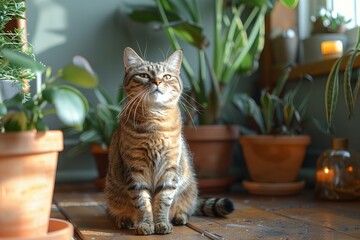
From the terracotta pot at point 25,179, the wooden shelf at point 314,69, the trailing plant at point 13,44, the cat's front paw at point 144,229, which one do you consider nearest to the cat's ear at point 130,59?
the trailing plant at point 13,44

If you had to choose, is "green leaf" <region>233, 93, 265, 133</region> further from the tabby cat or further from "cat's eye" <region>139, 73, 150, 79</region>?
"cat's eye" <region>139, 73, 150, 79</region>

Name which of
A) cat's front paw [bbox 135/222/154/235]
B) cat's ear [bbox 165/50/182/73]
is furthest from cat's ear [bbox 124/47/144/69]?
cat's front paw [bbox 135/222/154/235]

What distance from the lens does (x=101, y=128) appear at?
7.86ft

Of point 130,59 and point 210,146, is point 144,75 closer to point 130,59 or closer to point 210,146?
point 130,59

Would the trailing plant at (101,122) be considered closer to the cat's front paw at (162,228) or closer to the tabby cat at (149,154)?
the tabby cat at (149,154)

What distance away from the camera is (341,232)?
1.40 meters

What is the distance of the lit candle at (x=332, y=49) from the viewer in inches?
93.2

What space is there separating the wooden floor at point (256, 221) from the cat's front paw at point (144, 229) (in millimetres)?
22

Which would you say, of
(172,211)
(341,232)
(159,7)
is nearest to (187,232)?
(172,211)

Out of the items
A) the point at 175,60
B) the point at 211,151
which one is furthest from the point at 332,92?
the point at 211,151

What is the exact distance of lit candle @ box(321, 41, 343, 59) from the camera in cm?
237

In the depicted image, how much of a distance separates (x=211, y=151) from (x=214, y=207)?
0.68 meters

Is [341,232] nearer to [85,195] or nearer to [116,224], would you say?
[116,224]

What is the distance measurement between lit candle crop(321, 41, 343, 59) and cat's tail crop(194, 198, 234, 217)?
1.13 m
